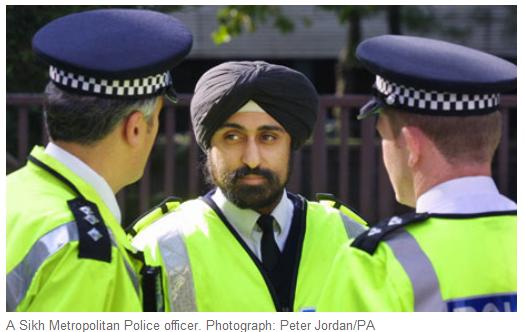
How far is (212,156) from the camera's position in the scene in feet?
12.5

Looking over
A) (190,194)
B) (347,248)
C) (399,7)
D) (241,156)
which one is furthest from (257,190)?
(399,7)

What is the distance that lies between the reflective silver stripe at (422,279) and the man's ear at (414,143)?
0.88 feet

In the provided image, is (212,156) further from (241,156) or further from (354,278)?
(354,278)

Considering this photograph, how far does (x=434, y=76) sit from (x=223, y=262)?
1079 mm

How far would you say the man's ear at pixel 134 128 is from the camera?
10.4ft

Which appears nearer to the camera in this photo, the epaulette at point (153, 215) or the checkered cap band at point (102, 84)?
the checkered cap band at point (102, 84)

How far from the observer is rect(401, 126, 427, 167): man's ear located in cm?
293

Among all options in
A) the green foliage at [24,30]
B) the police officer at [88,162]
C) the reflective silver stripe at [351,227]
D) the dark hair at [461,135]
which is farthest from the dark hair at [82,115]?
the green foliage at [24,30]

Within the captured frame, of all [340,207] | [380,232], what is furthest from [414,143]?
[340,207]

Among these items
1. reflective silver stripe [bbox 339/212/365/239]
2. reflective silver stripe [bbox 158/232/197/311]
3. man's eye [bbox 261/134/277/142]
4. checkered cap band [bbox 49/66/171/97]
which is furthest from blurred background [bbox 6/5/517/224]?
checkered cap band [bbox 49/66/171/97]

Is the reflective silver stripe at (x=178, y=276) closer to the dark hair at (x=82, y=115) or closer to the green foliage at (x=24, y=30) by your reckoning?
the dark hair at (x=82, y=115)

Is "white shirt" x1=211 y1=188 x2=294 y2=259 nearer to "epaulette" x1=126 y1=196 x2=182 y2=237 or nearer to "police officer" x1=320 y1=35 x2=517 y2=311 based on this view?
"epaulette" x1=126 y1=196 x2=182 y2=237

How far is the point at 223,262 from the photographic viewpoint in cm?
362

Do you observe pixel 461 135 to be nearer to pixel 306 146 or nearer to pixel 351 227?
pixel 351 227
